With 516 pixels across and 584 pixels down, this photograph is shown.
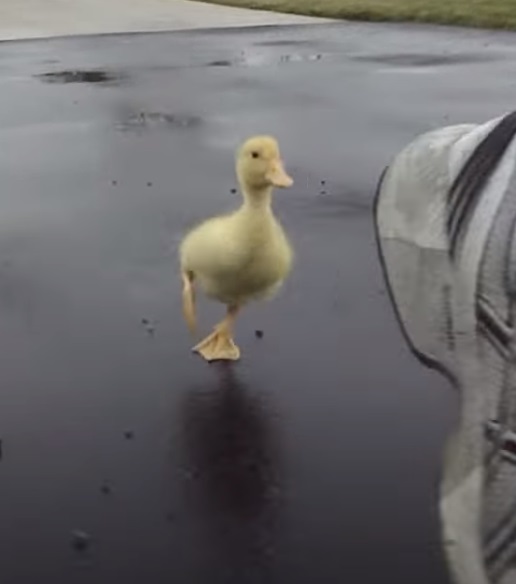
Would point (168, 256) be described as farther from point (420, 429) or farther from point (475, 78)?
point (475, 78)

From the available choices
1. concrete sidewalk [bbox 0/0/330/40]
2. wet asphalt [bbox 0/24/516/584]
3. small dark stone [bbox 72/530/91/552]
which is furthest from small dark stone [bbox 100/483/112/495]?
concrete sidewalk [bbox 0/0/330/40]

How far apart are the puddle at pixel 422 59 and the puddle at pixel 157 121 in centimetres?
281

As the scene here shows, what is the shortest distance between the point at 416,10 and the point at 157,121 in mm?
6628

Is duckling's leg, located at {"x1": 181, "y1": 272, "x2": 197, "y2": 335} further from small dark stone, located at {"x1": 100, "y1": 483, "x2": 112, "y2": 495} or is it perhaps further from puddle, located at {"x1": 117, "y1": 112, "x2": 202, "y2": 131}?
puddle, located at {"x1": 117, "y1": 112, "x2": 202, "y2": 131}

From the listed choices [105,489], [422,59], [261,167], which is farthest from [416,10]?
[105,489]

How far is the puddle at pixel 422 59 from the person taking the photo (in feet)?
36.0

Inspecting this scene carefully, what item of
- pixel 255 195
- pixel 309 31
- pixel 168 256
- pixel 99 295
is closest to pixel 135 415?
pixel 255 195

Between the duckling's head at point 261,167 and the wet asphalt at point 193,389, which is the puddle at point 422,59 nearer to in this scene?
the wet asphalt at point 193,389

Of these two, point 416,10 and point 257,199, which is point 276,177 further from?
point 416,10

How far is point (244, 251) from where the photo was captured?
3.99 m

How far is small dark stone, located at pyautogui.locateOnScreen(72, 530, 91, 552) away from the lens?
3074 millimetres

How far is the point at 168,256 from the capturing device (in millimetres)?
5348

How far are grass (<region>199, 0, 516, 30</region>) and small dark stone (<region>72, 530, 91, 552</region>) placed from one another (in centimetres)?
1082

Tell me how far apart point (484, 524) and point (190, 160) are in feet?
19.2
